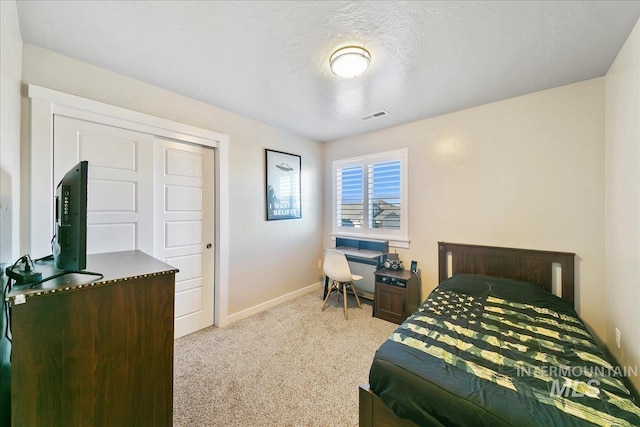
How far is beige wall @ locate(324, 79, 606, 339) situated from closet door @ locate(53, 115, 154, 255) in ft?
10.2

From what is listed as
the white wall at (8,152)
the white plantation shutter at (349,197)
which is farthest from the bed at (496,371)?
the white plantation shutter at (349,197)

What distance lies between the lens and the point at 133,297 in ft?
3.72

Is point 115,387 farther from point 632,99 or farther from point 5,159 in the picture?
point 632,99

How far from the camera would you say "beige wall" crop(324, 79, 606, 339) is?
2.23 meters

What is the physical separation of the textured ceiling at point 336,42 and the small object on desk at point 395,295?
7.00ft

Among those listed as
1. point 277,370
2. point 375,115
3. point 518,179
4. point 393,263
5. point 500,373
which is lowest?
point 277,370

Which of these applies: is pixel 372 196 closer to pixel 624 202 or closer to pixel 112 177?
pixel 624 202

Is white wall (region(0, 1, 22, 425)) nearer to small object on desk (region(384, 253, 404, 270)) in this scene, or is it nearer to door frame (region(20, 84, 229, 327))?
door frame (region(20, 84, 229, 327))

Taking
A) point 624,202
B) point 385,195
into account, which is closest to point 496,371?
point 624,202

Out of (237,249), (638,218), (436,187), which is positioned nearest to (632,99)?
(638,218)

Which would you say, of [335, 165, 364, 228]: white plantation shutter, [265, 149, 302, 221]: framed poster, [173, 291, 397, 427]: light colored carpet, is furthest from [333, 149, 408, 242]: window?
[173, 291, 397, 427]: light colored carpet

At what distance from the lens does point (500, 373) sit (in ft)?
4.16

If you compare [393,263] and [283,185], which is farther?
[283,185]

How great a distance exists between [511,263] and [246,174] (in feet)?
10.7
